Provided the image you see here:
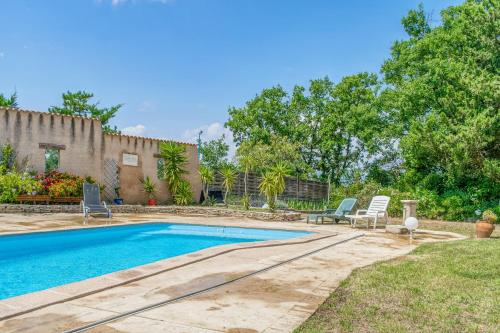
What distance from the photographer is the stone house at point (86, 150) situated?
14.9 metres

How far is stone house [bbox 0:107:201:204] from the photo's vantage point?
14.9m

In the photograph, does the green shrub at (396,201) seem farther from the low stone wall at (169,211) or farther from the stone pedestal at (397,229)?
the stone pedestal at (397,229)

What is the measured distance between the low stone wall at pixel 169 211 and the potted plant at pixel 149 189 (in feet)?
4.39

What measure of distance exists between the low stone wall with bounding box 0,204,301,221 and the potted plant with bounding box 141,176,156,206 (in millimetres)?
1337

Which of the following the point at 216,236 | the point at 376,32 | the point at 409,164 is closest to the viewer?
the point at 216,236

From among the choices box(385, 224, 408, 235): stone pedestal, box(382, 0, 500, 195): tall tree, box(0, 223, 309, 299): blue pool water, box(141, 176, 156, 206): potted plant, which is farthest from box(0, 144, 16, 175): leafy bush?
box(382, 0, 500, 195): tall tree

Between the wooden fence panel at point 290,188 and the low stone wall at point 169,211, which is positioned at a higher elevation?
the wooden fence panel at point 290,188

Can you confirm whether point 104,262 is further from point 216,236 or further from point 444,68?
point 444,68

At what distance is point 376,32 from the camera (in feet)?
72.5

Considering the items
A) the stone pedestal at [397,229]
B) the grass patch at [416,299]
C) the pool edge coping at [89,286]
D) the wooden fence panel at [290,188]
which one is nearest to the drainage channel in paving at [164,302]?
the pool edge coping at [89,286]

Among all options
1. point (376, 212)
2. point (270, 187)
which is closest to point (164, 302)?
point (376, 212)

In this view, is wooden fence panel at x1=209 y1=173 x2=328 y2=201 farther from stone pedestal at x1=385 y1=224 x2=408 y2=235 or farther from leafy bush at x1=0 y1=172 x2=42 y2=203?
stone pedestal at x1=385 y1=224 x2=408 y2=235

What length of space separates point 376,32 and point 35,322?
22441 millimetres

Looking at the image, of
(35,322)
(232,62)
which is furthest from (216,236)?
(232,62)
